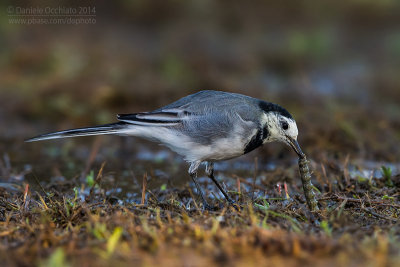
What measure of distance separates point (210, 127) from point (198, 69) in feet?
21.7

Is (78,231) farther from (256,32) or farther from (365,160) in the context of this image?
(256,32)

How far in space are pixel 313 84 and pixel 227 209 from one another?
8140mm

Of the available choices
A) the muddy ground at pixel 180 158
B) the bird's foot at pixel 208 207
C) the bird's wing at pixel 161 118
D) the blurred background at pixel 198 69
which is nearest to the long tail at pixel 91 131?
the bird's wing at pixel 161 118

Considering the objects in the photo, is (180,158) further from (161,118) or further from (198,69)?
(198,69)

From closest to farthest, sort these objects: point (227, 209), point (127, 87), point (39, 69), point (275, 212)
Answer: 1. point (275, 212)
2. point (227, 209)
3. point (127, 87)
4. point (39, 69)

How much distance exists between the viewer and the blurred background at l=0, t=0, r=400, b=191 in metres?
8.64

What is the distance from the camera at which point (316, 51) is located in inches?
583

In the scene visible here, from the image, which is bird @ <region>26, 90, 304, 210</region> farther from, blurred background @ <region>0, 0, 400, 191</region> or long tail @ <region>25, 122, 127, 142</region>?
blurred background @ <region>0, 0, 400, 191</region>

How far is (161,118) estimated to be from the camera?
5.71 m

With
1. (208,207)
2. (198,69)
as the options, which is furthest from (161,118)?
(198,69)

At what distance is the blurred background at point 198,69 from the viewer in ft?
28.3

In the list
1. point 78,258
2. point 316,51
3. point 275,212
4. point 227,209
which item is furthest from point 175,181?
point 316,51

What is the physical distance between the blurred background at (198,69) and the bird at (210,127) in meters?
1.81

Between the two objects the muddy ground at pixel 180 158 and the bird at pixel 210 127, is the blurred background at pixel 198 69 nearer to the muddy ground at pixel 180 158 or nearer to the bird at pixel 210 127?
the muddy ground at pixel 180 158
